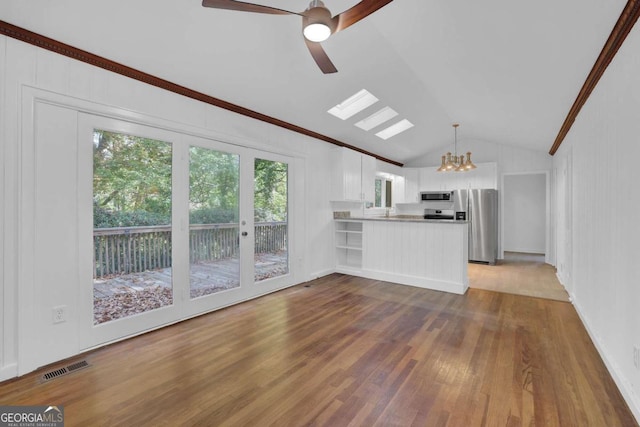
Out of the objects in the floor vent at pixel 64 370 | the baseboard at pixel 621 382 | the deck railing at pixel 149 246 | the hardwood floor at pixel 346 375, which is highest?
the deck railing at pixel 149 246

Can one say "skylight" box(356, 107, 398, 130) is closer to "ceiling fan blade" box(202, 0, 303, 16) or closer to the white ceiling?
the white ceiling

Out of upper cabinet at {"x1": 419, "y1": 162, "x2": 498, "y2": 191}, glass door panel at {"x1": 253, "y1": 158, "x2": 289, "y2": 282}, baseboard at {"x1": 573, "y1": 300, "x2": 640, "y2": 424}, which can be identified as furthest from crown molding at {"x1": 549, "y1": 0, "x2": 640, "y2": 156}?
glass door panel at {"x1": 253, "y1": 158, "x2": 289, "y2": 282}

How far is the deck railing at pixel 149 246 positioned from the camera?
8.43 feet

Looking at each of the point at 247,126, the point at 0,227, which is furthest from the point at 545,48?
the point at 0,227

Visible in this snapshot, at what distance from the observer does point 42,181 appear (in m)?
2.20

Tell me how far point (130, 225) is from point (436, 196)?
6.46 metres

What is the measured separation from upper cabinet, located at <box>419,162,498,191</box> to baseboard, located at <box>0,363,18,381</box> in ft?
23.8

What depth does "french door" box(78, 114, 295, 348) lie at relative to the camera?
99.0 inches

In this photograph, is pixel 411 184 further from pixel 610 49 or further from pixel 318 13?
pixel 318 13

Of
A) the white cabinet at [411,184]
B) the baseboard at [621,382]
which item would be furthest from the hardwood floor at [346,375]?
the white cabinet at [411,184]

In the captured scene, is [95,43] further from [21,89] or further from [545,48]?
[545,48]

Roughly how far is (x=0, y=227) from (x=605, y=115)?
4.62m

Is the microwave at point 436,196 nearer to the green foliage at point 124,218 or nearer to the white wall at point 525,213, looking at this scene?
the white wall at point 525,213

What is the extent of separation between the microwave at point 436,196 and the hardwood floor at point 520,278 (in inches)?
68.0
